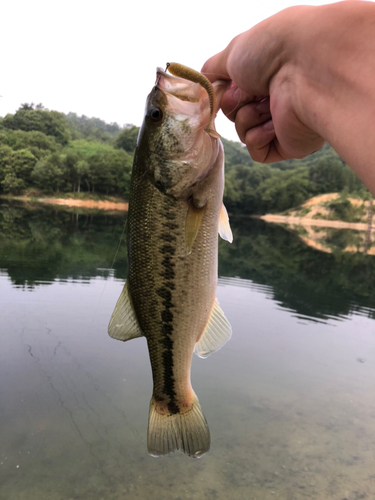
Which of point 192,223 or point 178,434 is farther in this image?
point 178,434

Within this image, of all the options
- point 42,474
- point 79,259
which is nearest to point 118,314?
point 42,474

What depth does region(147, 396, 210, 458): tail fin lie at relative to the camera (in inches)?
83.4

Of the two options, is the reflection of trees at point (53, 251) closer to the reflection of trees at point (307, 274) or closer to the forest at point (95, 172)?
the reflection of trees at point (307, 274)

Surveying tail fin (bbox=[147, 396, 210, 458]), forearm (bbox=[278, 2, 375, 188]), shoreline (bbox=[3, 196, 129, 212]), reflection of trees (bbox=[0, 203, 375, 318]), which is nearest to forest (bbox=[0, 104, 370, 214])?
shoreline (bbox=[3, 196, 129, 212])

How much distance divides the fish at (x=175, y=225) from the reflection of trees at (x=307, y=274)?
17709 millimetres

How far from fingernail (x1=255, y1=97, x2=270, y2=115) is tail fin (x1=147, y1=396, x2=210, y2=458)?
183 cm

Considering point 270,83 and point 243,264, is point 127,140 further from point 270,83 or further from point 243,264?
point 270,83

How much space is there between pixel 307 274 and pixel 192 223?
1112 inches

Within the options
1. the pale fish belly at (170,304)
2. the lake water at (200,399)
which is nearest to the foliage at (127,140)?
the lake water at (200,399)

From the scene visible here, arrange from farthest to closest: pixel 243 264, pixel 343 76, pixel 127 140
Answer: pixel 127 140, pixel 243 264, pixel 343 76

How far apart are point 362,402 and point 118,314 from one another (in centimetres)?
1063

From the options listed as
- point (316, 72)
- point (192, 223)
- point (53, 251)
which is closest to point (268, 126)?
point (192, 223)

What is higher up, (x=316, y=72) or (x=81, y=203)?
(x=316, y=72)

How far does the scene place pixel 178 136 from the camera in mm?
1852
